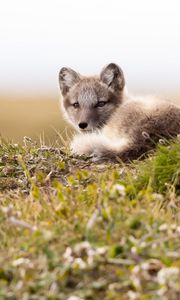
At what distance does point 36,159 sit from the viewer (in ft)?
20.9

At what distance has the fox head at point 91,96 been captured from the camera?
787 centimetres

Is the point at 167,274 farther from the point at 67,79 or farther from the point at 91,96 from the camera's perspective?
the point at 67,79

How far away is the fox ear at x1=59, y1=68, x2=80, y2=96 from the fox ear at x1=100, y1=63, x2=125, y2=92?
362mm

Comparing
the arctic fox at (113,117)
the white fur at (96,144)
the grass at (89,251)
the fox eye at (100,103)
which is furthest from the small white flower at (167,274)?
the fox eye at (100,103)

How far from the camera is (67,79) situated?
8508 mm

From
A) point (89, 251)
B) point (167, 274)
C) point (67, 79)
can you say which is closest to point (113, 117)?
point (67, 79)

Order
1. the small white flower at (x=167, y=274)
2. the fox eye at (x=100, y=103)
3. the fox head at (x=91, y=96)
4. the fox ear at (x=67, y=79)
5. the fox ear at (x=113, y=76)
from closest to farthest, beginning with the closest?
the small white flower at (x=167, y=274) < the fox head at (x=91, y=96) < the fox eye at (x=100, y=103) < the fox ear at (x=113, y=76) < the fox ear at (x=67, y=79)

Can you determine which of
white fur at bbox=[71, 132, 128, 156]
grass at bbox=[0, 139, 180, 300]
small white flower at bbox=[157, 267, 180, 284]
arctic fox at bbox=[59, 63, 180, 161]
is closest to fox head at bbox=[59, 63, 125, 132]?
arctic fox at bbox=[59, 63, 180, 161]

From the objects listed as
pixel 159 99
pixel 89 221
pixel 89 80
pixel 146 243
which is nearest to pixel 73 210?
pixel 89 221

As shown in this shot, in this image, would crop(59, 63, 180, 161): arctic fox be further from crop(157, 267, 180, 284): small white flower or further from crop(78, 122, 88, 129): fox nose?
crop(157, 267, 180, 284): small white flower

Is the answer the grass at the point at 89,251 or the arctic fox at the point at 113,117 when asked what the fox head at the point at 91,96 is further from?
the grass at the point at 89,251

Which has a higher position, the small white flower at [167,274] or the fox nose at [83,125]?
the small white flower at [167,274]

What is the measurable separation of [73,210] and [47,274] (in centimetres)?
79

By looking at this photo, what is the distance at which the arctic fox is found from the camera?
6.29 m
